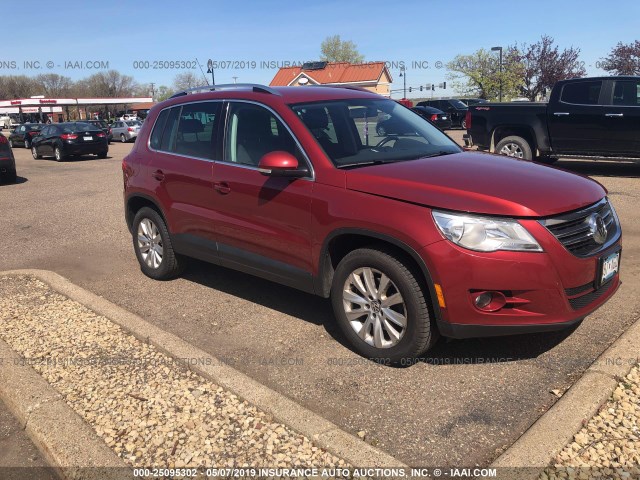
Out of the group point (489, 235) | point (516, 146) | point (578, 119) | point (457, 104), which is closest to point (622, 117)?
point (578, 119)

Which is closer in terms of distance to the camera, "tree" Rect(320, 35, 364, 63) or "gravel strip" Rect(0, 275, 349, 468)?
"gravel strip" Rect(0, 275, 349, 468)

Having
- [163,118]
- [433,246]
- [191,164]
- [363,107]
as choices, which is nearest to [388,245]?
[433,246]

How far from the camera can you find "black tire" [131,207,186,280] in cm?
560

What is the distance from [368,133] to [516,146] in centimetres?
764

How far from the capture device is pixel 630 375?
348 centimetres

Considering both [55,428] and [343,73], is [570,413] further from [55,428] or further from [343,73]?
[343,73]

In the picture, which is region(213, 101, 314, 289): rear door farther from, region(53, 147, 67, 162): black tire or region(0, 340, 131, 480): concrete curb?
region(53, 147, 67, 162): black tire

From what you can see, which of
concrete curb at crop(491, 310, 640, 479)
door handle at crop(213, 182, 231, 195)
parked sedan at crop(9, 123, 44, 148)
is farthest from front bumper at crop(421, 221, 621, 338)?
parked sedan at crop(9, 123, 44, 148)

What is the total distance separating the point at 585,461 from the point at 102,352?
3.18m

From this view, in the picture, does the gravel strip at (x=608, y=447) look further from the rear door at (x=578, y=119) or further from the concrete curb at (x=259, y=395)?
the rear door at (x=578, y=119)

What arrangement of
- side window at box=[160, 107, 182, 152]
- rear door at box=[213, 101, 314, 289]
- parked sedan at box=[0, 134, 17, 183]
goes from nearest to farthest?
rear door at box=[213, 101, 314, 289]
side window at box=[160, 107, 182, 152]
parked sedan at box=[0, 134, 17, 183]

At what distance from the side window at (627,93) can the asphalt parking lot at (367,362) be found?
169 inches

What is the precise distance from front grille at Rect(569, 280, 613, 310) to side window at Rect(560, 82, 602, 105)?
804 centimetres

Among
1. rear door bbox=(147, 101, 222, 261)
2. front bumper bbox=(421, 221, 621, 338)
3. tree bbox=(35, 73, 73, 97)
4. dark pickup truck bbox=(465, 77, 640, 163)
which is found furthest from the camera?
tree bbox=(35, 73, 73, 97)
